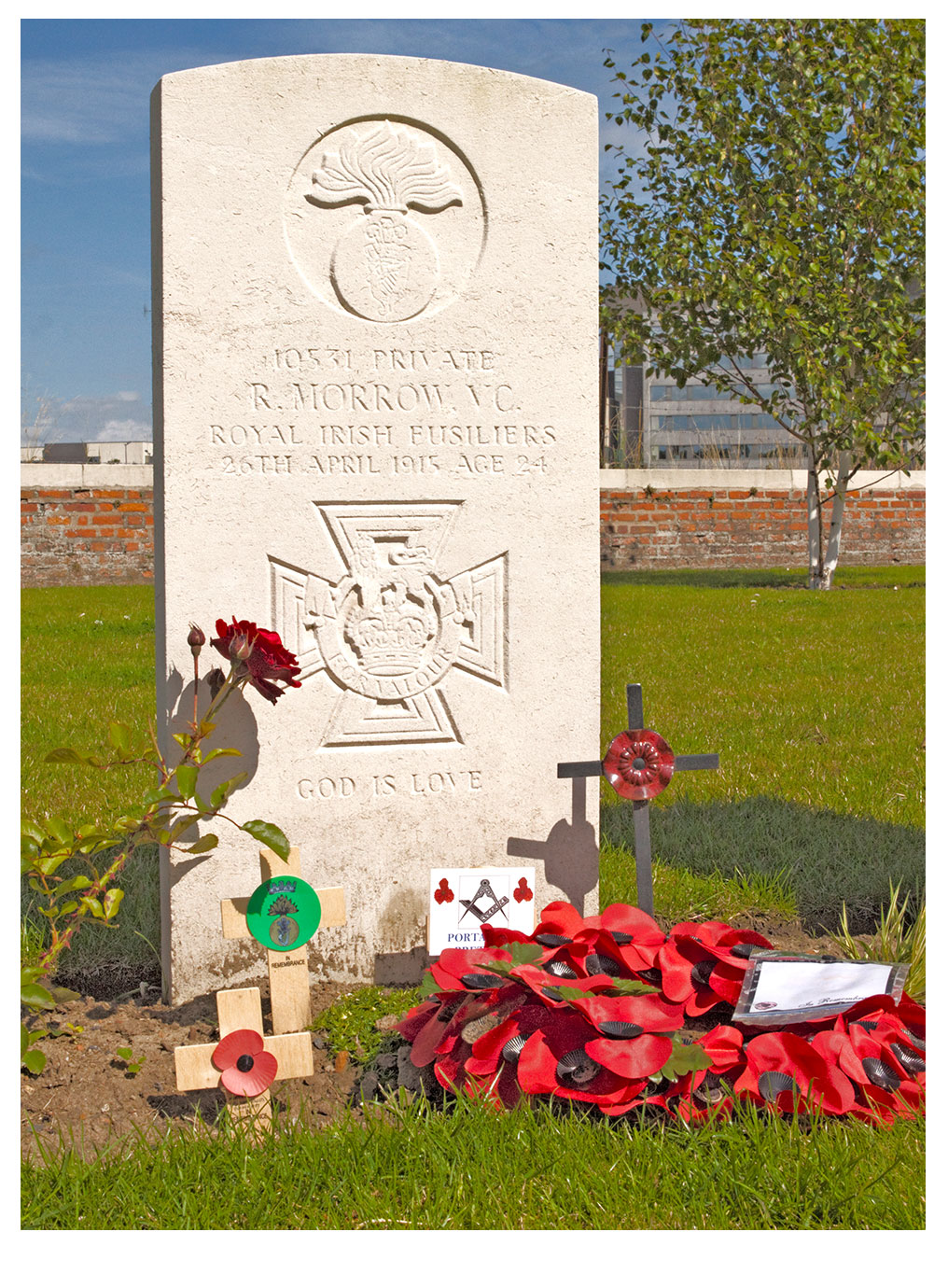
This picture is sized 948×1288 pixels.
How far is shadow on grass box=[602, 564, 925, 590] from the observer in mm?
12258

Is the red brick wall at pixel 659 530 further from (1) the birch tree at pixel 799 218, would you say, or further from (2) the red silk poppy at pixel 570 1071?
(2) the red silk poppy at pixel 570 1071

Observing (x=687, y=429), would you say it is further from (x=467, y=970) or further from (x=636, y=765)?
(x=467, y=970)

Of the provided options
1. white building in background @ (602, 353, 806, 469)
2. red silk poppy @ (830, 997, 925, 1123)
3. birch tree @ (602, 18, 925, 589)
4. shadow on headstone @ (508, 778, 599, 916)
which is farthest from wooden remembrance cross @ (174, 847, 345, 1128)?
white building in background @ (602, 353, 806, 469)

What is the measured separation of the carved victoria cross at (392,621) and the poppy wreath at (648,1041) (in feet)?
2.38

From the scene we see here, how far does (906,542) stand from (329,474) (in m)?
13.7

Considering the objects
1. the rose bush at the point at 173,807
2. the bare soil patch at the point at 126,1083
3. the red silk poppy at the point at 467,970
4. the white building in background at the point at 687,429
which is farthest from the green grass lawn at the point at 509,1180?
the white building in background at the point at 687,429

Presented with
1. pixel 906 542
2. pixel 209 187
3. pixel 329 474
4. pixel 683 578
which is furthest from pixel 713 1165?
pixel 906 542

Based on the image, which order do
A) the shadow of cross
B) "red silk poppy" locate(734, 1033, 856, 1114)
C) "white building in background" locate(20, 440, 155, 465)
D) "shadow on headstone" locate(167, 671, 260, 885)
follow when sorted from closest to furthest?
"red silk poppy" locate(734, 1033, 856, 1114), "shadow on headstone" locate(167, 671, 260, 885), the shadow of cross, "white building in background" locate(20, 440, 155, 465)

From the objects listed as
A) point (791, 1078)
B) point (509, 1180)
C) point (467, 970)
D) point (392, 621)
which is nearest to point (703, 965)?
point (791, 1078)

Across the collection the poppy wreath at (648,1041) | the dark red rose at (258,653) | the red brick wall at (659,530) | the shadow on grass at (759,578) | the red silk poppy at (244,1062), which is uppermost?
the red brick wall at (659,530)

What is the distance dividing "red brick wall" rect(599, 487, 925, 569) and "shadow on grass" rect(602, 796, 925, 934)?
385 inches

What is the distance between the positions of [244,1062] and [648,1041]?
82cm

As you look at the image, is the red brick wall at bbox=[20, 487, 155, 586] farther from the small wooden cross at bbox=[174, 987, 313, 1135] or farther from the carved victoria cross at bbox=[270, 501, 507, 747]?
the small wooden cross at bbox=[174, 987, 313, 1135]

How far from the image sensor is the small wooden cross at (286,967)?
260 cm
